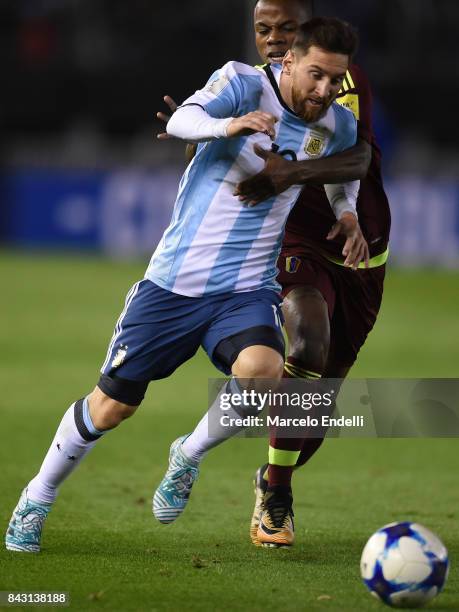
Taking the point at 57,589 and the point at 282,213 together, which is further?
the point at 282,213

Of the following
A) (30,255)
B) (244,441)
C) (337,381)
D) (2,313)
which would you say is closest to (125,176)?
(30,255)

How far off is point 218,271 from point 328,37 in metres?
1.09

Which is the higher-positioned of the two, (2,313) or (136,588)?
(136,588)

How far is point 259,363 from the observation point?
5402 millimetres

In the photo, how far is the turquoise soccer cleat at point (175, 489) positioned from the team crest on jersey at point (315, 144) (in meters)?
1.45

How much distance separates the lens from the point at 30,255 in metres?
24.3

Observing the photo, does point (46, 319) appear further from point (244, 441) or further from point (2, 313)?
point (244, 441)

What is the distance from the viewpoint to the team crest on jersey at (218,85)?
217 inches

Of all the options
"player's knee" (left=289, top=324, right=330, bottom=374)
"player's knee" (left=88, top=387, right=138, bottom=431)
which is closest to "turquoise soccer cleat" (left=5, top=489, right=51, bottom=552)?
"player's knee" (left=88, top=387, right=138, bottom=431)

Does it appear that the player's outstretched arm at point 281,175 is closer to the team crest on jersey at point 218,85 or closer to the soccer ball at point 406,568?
the team crest on jersey at point 218,85

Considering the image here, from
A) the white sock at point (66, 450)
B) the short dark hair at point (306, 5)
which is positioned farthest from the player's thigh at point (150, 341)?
the short dark hair at point (306, 5)

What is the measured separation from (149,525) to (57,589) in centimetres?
146

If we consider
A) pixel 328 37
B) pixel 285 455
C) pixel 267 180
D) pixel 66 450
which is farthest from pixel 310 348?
pixel 328 37

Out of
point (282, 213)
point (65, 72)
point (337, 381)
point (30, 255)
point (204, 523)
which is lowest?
point (30, 255)
